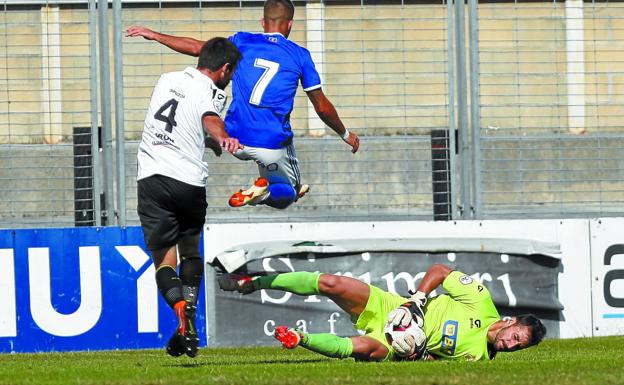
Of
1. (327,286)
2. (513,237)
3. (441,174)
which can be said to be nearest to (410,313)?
(327,286)

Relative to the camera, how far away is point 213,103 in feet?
30.4

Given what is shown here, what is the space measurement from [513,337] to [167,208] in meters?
2.73

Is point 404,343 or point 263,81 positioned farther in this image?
point 263,81

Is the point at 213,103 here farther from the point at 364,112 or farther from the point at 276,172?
the point at 364,112

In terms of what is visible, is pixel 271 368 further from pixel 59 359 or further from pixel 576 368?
pixel 59 359

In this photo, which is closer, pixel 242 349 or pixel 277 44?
pixel 277 44

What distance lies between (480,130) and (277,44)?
4.29 metres

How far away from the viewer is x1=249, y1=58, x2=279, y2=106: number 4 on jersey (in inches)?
417

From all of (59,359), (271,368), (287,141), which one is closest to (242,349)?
(59,359)

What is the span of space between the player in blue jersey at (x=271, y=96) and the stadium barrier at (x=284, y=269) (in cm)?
286

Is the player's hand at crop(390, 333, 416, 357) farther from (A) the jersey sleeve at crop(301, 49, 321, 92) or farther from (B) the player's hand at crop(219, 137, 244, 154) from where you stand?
(A) the jersey sleeve at crop(301, 49, 321, 92)

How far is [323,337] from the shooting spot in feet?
31.5

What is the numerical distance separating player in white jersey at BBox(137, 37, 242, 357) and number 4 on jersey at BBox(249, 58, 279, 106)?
1.13 meters

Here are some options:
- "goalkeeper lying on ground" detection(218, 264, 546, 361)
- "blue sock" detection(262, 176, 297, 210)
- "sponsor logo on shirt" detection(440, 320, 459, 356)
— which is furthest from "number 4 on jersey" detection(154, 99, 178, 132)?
"sponsor logo on shirt" detection(440, 320, 459, 356)
